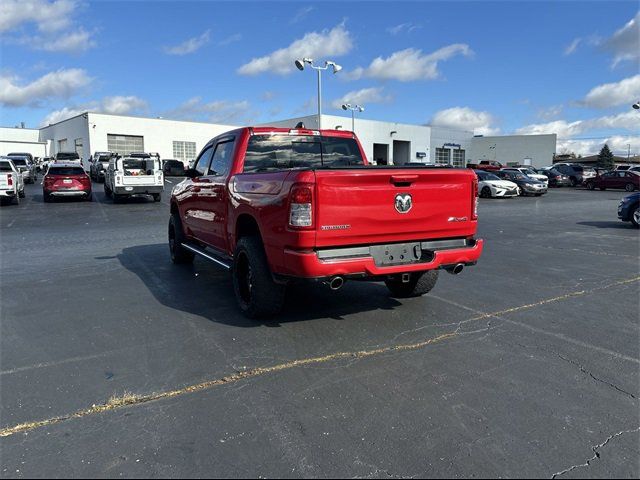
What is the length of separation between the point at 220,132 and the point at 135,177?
45.1m

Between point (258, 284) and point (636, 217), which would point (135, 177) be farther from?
point (636, 217)

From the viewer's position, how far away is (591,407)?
3.45 m

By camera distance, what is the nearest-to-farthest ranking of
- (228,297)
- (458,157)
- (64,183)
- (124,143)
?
(228,297)
(64,183)
(124,143)
(458,157)

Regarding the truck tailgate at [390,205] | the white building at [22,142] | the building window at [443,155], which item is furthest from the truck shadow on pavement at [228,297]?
the white building at [22,142]

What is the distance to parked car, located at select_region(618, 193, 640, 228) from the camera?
46.9ft

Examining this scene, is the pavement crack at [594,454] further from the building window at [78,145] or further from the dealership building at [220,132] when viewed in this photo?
the building window at [78,145]

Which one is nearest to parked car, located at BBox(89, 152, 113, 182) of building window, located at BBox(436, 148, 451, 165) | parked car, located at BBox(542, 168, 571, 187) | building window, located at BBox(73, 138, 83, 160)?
building window, located at BBox(73, 138, 83, 160)

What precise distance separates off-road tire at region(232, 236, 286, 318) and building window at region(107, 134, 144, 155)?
1996 inches

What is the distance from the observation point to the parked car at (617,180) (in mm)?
34000

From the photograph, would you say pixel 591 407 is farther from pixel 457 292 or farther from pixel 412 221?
pixel 457 292

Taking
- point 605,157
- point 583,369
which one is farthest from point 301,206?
point 605,157

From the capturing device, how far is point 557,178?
41156mm

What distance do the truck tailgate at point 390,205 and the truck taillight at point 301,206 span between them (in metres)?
0.07

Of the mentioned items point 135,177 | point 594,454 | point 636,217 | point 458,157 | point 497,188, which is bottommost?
point 594,454
